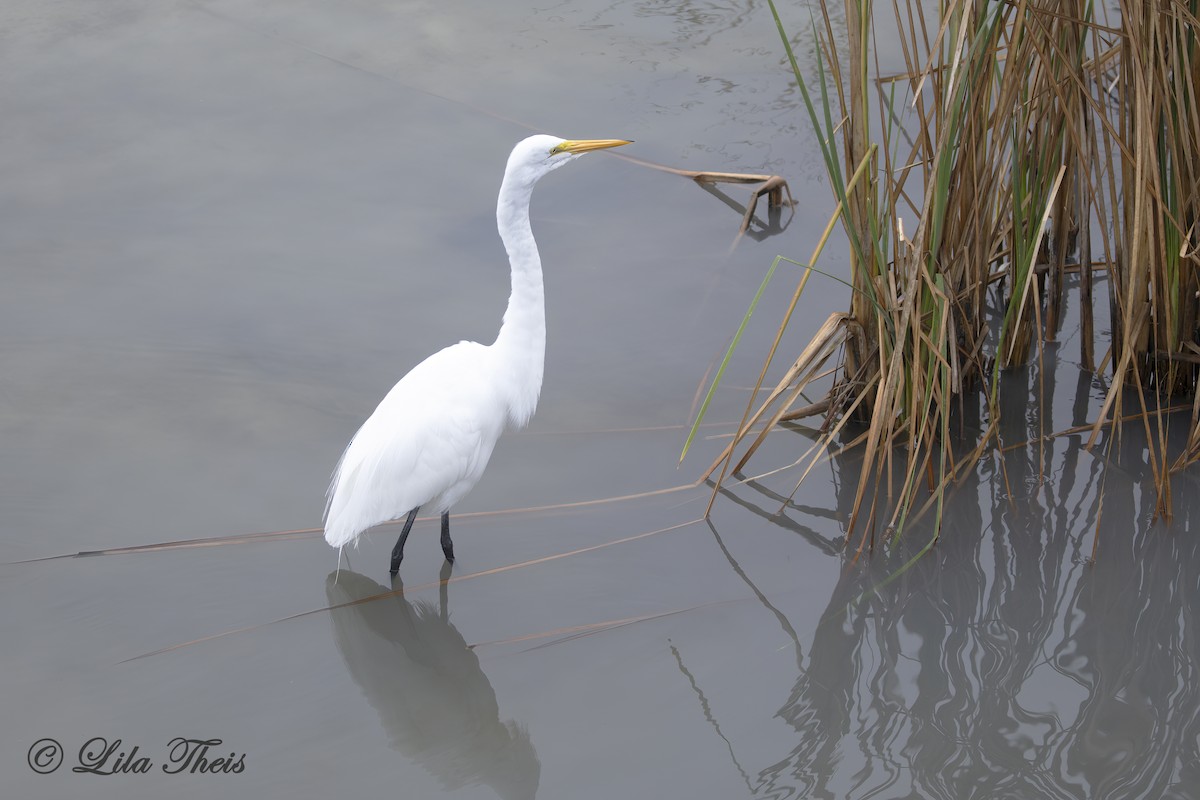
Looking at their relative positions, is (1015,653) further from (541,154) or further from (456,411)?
(541,154)

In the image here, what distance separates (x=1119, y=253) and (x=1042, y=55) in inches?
28.3

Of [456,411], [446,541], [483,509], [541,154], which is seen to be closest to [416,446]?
[456,411]

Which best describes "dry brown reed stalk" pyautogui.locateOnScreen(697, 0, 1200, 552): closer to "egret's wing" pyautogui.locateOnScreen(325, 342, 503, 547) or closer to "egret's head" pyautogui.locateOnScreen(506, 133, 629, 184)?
"egret's head" pyautogui.locateOnScreen(506, 133, 629, 184)

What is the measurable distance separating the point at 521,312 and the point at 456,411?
0.35m

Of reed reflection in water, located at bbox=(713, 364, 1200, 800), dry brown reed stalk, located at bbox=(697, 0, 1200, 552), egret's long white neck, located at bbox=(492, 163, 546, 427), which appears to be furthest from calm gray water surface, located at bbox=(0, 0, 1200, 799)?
egret's long white neck, located at bbox=(492, 163, 546, 427)

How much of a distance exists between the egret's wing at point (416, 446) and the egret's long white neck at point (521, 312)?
84 mm

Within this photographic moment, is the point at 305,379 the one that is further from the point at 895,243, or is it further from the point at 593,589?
→ the point at 895,243

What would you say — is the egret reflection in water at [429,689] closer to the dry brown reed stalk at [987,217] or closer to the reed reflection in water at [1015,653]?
the reed reflection in water at [1015,653]

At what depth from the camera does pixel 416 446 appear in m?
3.10

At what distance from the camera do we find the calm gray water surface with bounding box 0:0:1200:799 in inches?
101

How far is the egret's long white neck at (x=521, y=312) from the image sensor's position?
121 inches

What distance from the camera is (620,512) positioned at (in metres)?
3.32

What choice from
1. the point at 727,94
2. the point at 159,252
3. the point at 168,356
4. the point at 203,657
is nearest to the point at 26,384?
the point at 168,356

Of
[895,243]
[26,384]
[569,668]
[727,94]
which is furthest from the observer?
[727,94]
